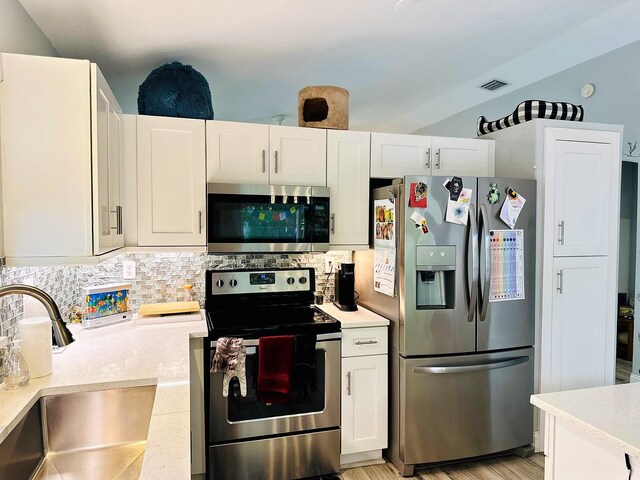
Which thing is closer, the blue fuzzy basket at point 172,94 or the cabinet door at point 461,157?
the blue fuzzy basket at point 172,94

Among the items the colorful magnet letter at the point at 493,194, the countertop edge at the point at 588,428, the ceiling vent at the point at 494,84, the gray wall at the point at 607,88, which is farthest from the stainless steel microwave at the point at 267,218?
the gray wall at the point at 607,88

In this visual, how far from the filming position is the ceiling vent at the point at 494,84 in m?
3.52

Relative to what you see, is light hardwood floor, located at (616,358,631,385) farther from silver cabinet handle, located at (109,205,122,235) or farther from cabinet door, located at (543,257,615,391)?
silver cabinet handle, located at (109,205,122,235)

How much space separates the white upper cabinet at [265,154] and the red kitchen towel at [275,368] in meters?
0.97

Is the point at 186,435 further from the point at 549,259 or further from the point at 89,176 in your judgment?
the point at 549,259

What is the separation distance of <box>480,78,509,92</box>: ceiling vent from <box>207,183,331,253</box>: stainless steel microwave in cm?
205

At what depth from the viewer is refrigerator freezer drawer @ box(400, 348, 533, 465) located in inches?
93.6

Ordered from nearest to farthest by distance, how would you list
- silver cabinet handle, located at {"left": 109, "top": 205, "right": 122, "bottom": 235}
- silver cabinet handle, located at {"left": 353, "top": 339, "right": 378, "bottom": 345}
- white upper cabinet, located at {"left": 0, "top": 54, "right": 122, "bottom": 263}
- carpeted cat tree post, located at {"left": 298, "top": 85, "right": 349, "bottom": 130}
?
white upper cabinet, located at {"left": 0, "top": 54, "right": 122, "bottom": 263}, silver cabinet handle, located at {"left": 109, "top": 205, "right": 122, "bottom": 235}, silver cabinet handle, located at {"left": 353, "top": 339, "right": 378, "bottom": 345}, carpeted cat tree post, located at {"left": 298, "top": 85, "right": 349, "bottom": 130}

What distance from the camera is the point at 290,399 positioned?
2291 mm

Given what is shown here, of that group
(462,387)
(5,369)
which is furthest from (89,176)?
(462,387)

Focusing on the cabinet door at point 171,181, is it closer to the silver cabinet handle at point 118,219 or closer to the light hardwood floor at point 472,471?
the silver cabinet handle at point 118,219

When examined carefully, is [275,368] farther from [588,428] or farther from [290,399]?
[588,428]

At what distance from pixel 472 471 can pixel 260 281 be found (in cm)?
175

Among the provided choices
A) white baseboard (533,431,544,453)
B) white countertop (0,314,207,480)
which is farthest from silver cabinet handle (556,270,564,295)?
white countertop (0,314,207,480)
